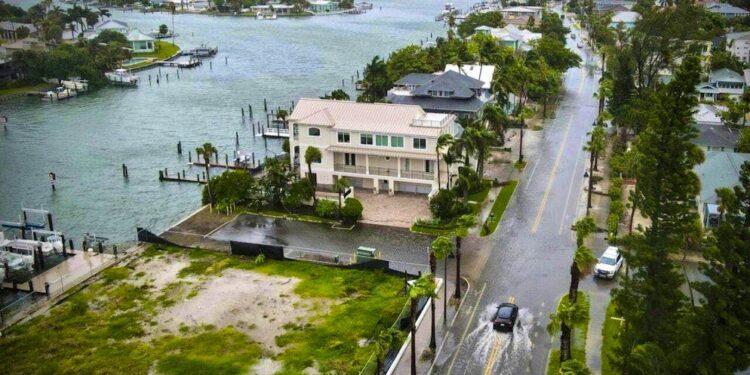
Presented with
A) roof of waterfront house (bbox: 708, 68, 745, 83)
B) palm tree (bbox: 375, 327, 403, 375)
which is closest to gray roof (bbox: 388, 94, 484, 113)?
roof of waterfront house (bbox: 708, 68, 745, 83)

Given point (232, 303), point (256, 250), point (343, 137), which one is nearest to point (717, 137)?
point (343, 137)

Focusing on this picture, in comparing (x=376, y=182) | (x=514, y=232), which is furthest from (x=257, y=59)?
(x=514, y=232)

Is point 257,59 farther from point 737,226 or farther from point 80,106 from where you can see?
point 737,226

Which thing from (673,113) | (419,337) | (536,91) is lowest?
(419,337)

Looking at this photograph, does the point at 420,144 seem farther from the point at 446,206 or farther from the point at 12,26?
the point at 12,26

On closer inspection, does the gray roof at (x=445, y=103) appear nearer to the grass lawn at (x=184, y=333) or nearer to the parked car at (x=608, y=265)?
the parked car at (x=608, y=265)

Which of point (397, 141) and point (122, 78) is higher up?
point (397, 141)

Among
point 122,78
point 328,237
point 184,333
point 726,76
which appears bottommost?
point 184,333
